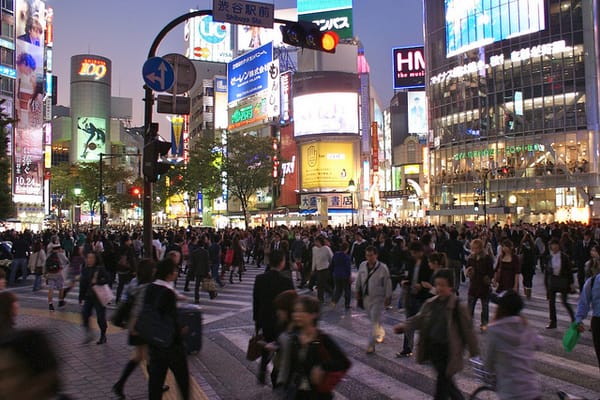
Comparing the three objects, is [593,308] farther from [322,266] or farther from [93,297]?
[322,266]

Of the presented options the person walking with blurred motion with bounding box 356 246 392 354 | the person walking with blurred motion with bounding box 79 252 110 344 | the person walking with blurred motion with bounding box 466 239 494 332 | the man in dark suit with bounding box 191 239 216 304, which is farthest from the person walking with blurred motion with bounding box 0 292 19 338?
the man in dark suit with bounding box 191 239 216 304

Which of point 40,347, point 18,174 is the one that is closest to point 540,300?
point 40,347

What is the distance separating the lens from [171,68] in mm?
10398

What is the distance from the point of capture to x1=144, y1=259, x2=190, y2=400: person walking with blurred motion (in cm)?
543

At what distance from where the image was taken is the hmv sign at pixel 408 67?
99.5 meters

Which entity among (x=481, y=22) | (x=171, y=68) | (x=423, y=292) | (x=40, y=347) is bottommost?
(x=423, y=292)

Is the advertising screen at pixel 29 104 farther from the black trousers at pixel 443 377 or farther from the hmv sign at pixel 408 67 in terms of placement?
the black trousers at pixel 443 377

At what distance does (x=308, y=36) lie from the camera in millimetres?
10008

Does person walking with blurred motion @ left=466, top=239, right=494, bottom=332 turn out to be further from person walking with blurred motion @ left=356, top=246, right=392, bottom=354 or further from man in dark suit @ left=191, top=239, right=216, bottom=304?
man in dark suit @ left=191, top=239, right=216, bottom=304

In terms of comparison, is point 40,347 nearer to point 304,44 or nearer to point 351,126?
point 304,44

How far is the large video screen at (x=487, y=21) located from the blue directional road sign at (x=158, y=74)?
54094mm

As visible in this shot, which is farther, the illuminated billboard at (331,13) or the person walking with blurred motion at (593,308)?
the illuminated billboard at (331,13)

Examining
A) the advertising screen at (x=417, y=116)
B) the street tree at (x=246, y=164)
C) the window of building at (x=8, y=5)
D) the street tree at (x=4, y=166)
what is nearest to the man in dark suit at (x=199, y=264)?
the street tree at (x=4, y=166)

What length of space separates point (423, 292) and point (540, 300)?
790cm
